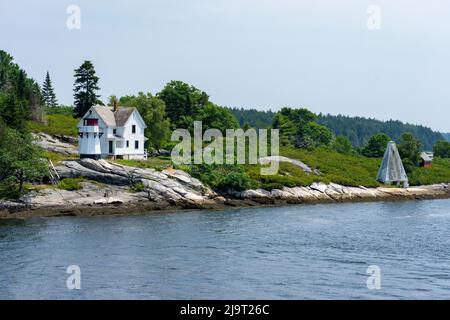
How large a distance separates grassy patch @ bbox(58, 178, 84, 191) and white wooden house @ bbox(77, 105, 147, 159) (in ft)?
18.4

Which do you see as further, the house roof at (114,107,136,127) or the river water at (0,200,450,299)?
the house roof at (114,107,136,127)

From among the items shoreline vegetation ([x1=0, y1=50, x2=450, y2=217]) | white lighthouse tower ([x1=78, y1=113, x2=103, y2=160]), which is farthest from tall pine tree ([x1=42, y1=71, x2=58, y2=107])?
white lighthouse tower ([x1=78, y1=113, x2=103, y2=160])

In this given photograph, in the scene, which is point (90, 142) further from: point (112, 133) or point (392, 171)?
point (392, 171)

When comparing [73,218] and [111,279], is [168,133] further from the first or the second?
[111,279]

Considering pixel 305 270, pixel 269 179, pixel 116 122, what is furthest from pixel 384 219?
pixel 116 122

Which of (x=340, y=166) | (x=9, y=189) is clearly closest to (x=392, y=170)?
(x=340, y=166)

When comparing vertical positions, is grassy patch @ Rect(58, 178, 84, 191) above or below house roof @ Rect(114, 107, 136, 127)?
below

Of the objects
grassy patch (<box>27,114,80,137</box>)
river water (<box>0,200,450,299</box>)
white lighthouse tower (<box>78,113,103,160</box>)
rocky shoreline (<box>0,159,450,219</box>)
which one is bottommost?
river water (<box>0,200,450,299</box>)

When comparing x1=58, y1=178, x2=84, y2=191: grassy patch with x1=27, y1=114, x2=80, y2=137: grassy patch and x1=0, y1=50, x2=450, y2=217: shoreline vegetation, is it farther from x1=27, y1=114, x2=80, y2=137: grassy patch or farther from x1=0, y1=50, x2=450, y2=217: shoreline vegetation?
x1=27, y1=114, x2=80, y2=137: grassy patch

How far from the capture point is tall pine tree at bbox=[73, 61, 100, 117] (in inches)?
3492

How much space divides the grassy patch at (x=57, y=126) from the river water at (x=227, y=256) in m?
30.8

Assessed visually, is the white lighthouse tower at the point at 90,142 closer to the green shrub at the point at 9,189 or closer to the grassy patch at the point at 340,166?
the green shrub at the point at 9,189

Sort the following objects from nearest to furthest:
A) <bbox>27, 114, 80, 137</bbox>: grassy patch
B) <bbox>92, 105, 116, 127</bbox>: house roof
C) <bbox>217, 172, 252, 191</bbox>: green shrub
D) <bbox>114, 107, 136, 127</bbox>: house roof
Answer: <bbox>217, 172, 252, 191</bbox>: green shrub < <bbox>92, 105, 116, 127</bbox>: house roof < <bbox>114, 107, 136, 127</bbox>: house roof < <bbox>27, 114, 80, 137</bbox>: grassy patch

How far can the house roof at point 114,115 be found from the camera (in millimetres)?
79238
